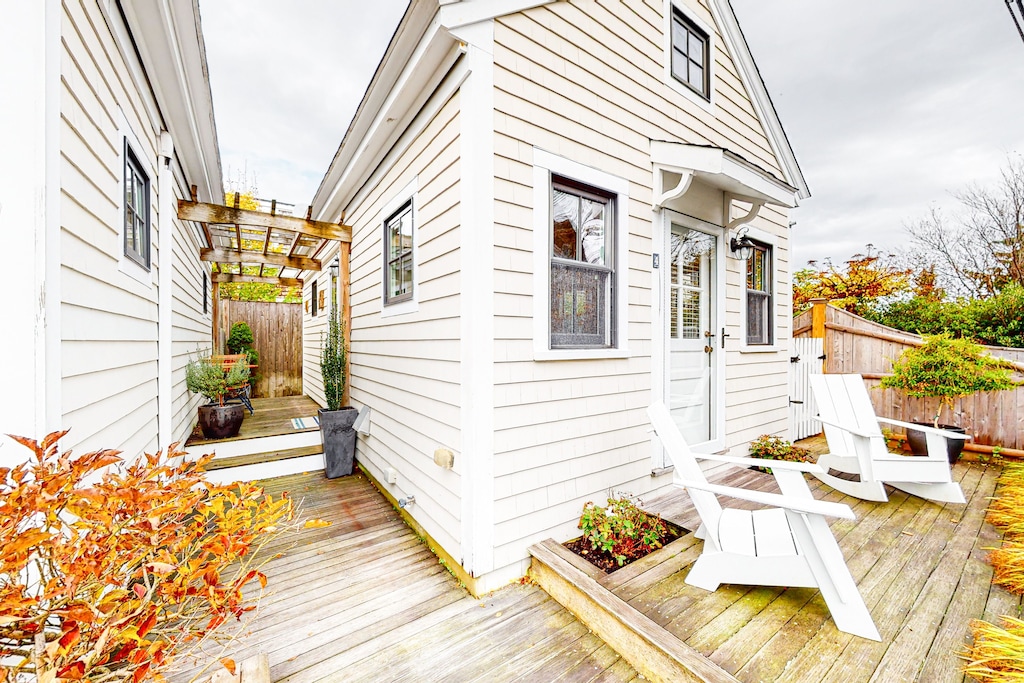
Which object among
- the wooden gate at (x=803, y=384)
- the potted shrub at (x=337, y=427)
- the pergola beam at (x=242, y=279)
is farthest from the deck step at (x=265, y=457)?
the wooden gate at (x=803, y=384)

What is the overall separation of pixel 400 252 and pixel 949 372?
6294 millimetres

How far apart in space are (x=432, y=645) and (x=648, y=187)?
3598 mm

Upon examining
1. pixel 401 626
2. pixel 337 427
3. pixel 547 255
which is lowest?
pixel 401 626

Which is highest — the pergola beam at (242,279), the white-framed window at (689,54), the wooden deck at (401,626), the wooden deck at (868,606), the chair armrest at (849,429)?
the white-framed window at (689,54)

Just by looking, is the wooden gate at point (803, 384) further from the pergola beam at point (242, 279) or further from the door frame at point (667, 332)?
the pergola beam at point (242, 279)

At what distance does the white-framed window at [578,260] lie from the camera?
2799 mm

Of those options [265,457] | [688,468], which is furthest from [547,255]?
[265,457]

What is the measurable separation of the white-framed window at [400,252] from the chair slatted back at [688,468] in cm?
206

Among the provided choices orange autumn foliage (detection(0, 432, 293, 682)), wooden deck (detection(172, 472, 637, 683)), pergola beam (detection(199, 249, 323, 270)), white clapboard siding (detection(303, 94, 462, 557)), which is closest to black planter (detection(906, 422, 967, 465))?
wooden deck (detection(172, 472, 637, 683))

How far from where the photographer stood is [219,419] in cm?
464

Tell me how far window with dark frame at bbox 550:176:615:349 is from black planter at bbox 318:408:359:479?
10.2 ft

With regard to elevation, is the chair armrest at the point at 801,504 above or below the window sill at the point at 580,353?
below

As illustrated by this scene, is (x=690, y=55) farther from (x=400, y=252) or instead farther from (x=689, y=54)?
(x=400, y=252)

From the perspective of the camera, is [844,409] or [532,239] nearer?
[532,239]
